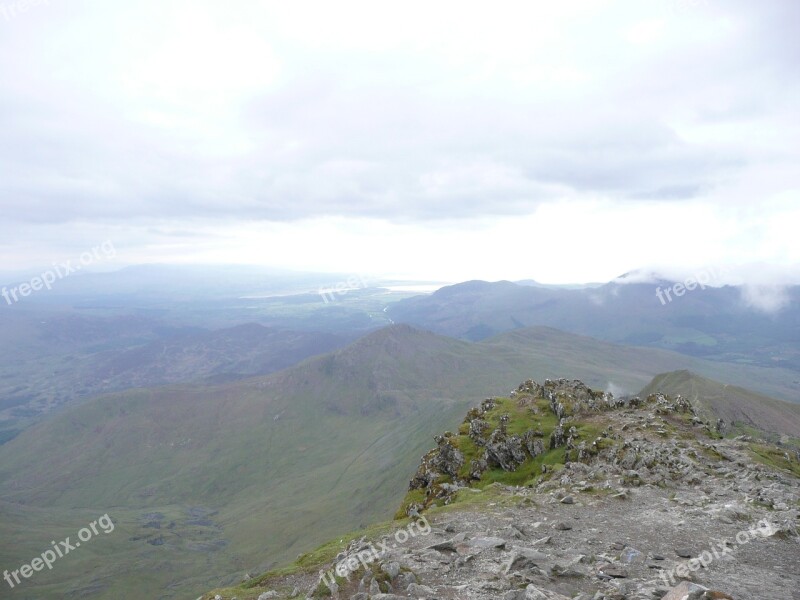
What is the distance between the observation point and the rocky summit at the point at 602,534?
21.7 m

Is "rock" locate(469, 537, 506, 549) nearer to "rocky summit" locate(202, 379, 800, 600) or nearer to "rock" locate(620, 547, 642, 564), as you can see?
"rocky summit" locate(202, 379, 800, 600)

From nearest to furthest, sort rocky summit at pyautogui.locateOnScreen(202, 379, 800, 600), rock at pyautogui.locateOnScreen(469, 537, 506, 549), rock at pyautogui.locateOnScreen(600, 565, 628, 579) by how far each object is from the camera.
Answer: rocky summit at pyautogui.locateOnScreen(202, 379, 800, 600) → rock at pyautogui.locateOnScreen(600, 565, 628, 579) → rock at pyautogui.locateOnScreen(469, 537, 506, 549)

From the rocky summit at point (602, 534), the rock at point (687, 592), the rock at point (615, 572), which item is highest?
the rock at point (687, 592)

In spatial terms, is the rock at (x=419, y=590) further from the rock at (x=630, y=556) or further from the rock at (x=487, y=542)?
the rock at (x=630, y=556)

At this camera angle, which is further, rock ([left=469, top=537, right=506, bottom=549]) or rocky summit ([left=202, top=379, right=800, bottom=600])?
rock ([left=469, top=537, right=506, bottom=549])

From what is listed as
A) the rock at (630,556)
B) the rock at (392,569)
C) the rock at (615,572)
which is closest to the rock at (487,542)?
the rock at (615,572)

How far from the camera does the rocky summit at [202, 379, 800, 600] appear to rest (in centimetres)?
2170

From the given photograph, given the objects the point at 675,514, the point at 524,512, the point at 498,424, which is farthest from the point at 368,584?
the point at 498,424

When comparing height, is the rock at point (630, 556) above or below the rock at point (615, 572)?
below

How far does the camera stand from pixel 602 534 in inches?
1152

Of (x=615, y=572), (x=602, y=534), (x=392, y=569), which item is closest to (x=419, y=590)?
(x=392, y=569)

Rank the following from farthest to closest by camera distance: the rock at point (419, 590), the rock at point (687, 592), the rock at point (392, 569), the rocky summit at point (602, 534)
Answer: the rock at point (392, 569)
the rocky summit at point (602, 534)
the rock at point (419, 590)
the rock at point (687, 592)

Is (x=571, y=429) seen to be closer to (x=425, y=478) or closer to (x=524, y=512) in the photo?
(x=425, y=478)

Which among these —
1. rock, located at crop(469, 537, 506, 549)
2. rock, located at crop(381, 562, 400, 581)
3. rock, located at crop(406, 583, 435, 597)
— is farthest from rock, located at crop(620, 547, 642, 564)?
rock, located at crop(381, 562, 400, 581)
